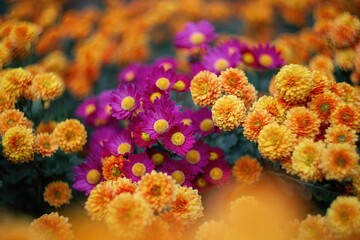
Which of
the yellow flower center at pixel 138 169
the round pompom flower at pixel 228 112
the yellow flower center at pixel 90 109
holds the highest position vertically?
the round pompom flower at pixel 228 112

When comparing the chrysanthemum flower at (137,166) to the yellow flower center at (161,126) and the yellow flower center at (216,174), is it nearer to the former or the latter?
the yellow flower center at (161,126)

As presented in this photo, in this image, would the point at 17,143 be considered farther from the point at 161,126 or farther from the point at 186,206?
the point at 186,206

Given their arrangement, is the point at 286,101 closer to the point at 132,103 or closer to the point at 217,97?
the point at 217,97

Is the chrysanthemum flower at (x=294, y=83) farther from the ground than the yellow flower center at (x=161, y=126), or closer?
farther from the ground

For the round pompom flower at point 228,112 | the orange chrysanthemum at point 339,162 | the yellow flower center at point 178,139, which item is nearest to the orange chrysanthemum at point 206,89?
Answer: the round pompom flower at point 228,112

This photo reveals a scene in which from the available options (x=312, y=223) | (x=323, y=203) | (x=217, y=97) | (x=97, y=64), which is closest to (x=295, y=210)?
(x=323, y=203)

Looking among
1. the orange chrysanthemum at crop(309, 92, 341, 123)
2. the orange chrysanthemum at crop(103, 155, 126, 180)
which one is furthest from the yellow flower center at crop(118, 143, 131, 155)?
the orange chrysanthemum at crop(309, 92, 341, 123)

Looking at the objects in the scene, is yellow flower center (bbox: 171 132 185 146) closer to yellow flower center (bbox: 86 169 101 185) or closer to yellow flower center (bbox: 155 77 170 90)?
yellow flower center (bbox: 155 77 170 90)
